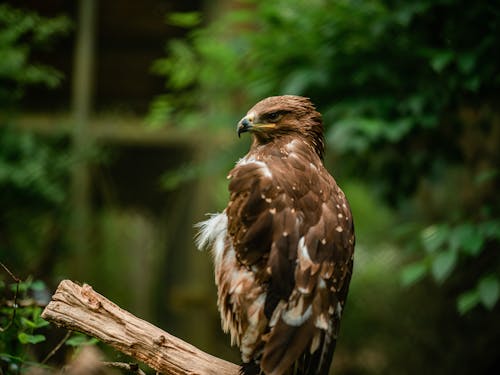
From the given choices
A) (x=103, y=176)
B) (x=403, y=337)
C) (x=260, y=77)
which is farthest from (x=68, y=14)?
(x=403, y=337)

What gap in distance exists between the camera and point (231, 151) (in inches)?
156

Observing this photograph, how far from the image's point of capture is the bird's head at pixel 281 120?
259 cm

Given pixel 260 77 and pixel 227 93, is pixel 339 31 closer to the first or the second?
pixel 260 77

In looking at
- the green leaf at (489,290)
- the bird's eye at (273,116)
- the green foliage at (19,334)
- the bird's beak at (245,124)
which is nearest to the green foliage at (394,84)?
the green leaf at (489,290)

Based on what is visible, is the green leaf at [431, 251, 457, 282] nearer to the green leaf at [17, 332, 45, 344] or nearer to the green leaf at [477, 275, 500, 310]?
the green leaf at [477, 275, 500, 310]

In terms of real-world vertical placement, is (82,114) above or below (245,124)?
above

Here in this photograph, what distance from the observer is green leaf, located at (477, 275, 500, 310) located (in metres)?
2.68

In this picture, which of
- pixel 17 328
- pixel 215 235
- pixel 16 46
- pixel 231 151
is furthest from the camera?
pixel 16 46

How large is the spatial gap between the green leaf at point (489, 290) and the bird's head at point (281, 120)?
1.05 meters

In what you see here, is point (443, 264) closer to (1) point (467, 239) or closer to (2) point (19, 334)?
(1) point (467, 239)

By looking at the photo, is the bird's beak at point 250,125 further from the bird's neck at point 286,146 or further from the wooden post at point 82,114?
the wooden post at point 82,114

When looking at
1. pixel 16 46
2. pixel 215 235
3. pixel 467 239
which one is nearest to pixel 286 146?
pixel 215 235

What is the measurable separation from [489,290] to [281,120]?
1273 millimetres

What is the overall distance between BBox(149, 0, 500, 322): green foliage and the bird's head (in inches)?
15.9
